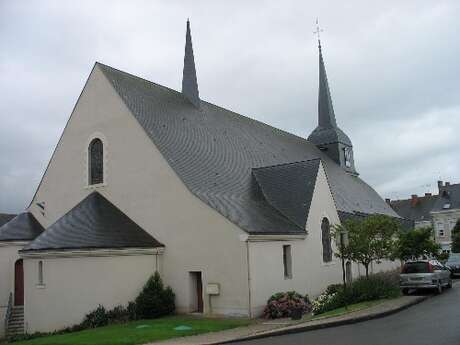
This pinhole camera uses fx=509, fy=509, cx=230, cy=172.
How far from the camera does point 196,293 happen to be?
66.8ft

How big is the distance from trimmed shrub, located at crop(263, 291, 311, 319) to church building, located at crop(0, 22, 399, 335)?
1.09 ft

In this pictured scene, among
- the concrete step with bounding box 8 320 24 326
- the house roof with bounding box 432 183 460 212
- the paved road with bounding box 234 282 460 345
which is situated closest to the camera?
the paved road with bounding box 234 282 460 345

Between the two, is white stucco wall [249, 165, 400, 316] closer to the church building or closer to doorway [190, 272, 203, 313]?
the church building

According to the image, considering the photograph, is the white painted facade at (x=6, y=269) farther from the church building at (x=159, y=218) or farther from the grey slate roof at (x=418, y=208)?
the grey slate roof at (x=418, y=208)

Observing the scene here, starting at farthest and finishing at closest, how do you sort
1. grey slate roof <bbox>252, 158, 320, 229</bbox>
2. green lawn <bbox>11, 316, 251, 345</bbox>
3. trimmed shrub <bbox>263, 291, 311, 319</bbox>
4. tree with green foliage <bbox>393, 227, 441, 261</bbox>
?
tree with green foliage <bbox>393, 227, 441, 261</bbox>
grey slate roof <bbox>252, 158, 320, 229</bbox>
trimmed shrub <bbox>263, 291, 311, 319</bbox>
green lawn <bbox>11, 316, 251, 345</bbox>

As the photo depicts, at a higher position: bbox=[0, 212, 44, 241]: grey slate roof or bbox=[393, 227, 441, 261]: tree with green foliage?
bbox=[0, 212, 44, 241]: grey slate roof

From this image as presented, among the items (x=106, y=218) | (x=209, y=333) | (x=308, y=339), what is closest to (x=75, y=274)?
(x=106, y=218)

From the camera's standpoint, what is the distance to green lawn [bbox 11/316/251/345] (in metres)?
14.6

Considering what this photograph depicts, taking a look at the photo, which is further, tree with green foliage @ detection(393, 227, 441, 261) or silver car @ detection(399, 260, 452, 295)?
tree with green foliage @ detection(393, 227, 441, 261)

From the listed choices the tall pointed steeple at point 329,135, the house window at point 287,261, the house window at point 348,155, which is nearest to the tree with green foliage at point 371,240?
the house window at point 287,261

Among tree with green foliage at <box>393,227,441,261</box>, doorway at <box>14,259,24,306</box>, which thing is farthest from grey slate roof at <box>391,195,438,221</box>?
doorway at <box>14,259,24,306</box>

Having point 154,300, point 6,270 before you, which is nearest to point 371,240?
point 154,300

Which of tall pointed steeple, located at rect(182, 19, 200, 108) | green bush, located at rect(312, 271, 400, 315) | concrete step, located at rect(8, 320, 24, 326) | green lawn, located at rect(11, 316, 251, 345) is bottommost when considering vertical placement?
concrete step, located at rect(8, 320, 24, 326)

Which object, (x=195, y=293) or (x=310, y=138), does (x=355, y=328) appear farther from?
(x=310, y=138)
